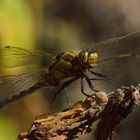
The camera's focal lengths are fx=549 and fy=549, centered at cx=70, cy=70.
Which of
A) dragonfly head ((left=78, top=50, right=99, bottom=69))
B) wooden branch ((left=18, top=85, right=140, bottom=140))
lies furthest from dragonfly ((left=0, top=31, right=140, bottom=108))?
wooden branch ((left=18, top=85, right=140, bottom=140))

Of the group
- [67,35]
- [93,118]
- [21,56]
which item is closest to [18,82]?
[21,56]

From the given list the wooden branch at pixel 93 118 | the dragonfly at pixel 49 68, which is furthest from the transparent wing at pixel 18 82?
the wooden branch at pixel 93 118

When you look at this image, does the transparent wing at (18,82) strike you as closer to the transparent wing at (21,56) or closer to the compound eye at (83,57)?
the transparent wing at (21,56)

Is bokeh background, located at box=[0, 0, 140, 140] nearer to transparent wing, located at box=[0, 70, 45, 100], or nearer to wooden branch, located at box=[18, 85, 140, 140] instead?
transparent wing, located at box=[0, 70, 45, 100]

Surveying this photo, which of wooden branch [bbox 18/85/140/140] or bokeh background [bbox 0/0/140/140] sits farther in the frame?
bokeh background [bbox 0/0/140/140]

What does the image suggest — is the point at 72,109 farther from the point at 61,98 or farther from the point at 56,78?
the point at 61,98

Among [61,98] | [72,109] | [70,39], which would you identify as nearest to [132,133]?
[61,98]

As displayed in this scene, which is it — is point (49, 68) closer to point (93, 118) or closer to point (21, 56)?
point (21, 56)
